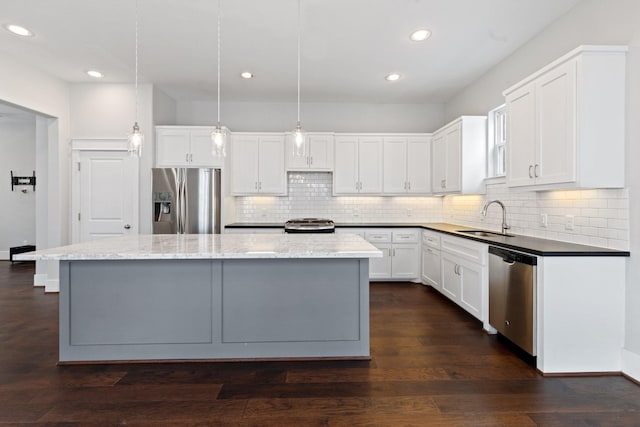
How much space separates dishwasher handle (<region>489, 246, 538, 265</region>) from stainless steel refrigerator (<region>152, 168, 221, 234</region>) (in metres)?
3.69

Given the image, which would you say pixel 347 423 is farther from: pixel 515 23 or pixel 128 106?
pixel 128 106

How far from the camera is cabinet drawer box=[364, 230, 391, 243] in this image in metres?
5.41

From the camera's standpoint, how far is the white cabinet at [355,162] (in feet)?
18.5

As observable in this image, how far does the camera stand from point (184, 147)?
5203 millimetres

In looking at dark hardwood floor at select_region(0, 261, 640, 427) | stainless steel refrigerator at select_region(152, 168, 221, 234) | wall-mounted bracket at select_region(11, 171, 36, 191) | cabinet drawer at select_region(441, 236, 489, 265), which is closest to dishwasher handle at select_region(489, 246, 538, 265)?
cabinet drawer at select_region(441, 236, 489, 265)

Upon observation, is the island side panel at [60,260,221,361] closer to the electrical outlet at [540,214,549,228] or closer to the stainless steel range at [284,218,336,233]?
the stainless steel range at [284,218,336,233]

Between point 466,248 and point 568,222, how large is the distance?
1000mm

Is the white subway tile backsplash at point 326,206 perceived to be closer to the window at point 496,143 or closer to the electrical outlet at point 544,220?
the window at point 496,143

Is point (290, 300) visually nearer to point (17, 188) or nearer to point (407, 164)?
point (407, 164)

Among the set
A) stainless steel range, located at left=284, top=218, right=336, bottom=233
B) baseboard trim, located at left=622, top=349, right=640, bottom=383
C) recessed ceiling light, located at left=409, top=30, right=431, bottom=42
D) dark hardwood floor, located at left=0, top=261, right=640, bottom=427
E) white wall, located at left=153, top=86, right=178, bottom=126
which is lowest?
dark hardwood floor, located at left=0, top=261, right=640, bottom=427

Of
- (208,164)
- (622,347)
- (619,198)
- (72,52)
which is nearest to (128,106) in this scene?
(72,52)

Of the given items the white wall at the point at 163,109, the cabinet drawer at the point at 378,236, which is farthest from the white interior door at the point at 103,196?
the cabinet drawer at the point at 378,236

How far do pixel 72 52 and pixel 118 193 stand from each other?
1859 millimetres

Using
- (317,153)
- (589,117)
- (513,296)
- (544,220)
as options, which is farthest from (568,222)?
(317,153)
